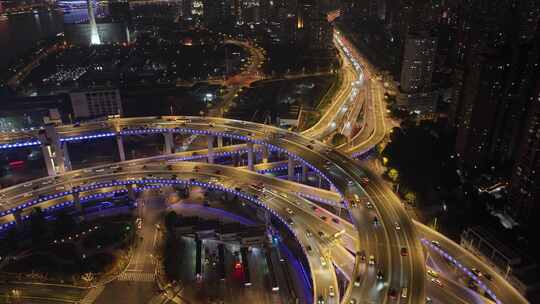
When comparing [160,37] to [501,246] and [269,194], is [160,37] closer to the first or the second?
[269,194]

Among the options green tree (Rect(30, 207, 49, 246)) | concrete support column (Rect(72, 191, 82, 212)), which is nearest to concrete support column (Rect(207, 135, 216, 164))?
concrete support column (Rect(72, 191, 82, 212))

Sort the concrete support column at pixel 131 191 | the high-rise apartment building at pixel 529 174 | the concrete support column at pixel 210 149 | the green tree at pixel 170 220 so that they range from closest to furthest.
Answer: the high-rise apartment building at pixel 529 174, the green tree at pixel 170 220, the concrete support column at pixel 131 191, the concrete support column at pixel 210 149

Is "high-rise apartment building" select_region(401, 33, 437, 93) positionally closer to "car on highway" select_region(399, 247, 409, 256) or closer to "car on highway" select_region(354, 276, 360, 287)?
"car on highway" select_region(399, 247, 409, 256)

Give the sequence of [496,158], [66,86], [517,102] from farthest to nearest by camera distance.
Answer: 1. [66,86]
2. [496,158]
3. [517,102]

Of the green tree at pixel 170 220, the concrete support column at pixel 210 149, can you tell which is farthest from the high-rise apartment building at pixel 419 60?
the green tree at pixel 170 220

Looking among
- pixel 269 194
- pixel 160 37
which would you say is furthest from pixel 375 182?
pixel 160 37

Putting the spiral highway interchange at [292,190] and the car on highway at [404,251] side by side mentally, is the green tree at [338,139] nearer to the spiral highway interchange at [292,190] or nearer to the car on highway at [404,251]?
the spiral highway interchange at [292,190]

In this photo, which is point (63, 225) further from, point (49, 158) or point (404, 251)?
point (404, 251)
